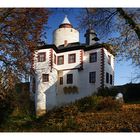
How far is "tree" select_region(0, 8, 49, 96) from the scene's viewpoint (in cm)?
497

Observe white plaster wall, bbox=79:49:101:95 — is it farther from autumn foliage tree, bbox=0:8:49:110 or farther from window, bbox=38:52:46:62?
autumn foliage tree, bbox=0:8:49:110

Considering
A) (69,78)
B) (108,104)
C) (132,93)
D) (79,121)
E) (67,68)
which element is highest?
(67,68)

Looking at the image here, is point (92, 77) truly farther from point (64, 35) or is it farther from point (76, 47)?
point (64, 35)

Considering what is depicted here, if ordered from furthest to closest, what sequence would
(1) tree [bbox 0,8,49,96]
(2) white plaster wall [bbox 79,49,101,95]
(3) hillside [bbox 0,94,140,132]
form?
(1) tree [bbox 0,8,49,96] → (2) white plaster wall [bbox 79,49,101,95] → (3) hillside [bbox 0,94,140,132]

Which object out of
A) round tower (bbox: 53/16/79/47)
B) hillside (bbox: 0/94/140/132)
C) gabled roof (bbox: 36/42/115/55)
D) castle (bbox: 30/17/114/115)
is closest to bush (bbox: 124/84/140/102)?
hillside (bbox: 0/94/140/132)

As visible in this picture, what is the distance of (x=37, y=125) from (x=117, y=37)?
4.08 ft

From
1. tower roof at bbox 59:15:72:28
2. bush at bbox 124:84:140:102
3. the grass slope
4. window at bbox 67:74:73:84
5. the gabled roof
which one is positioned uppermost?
tower roof at bbox 59:15:72:28

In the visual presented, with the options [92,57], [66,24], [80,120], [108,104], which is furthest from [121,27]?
[80,120]

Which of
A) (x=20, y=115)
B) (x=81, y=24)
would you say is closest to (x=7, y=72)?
(x=20, y=115)

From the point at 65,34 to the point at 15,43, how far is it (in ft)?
1.79

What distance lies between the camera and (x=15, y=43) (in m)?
5.02

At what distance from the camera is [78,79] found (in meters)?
4.93

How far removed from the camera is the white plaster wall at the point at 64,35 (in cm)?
493
